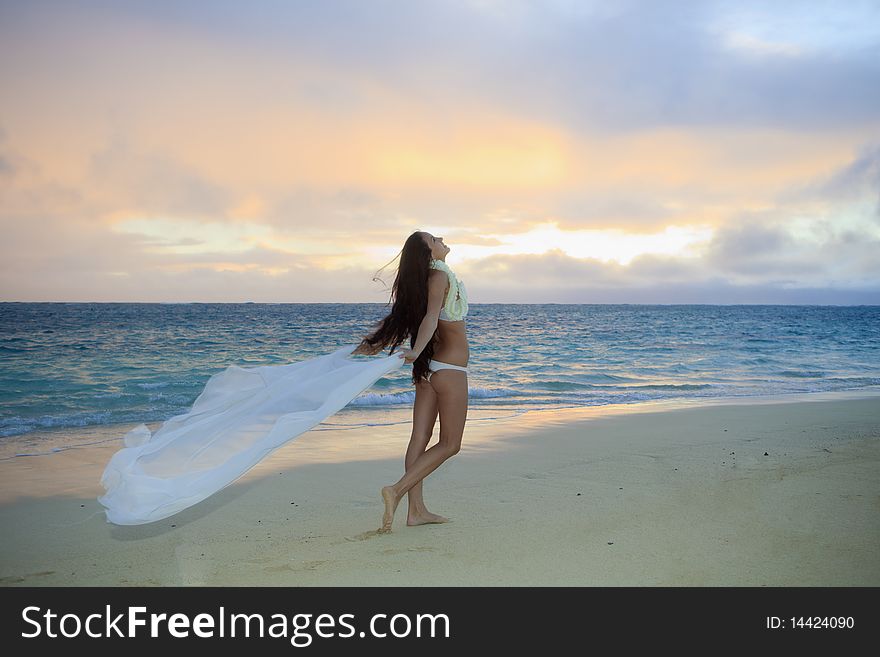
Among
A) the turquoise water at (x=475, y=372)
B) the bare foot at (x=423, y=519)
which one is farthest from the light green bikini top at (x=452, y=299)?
the turquoise water at (x=475, y=372)

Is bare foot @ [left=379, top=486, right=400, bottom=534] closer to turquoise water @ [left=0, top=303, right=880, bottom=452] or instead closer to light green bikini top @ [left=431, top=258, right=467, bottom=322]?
light green bikini top @ [left=431, top=258, right=467, bottom=322]

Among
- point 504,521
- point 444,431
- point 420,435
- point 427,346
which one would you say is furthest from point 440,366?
point 504,521

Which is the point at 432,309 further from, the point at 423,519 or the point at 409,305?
the point at 423,519

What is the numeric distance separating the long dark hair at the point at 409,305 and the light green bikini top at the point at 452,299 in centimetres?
11

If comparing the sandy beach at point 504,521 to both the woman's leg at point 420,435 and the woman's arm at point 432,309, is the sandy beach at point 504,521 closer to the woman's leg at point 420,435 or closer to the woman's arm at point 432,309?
the woman's leg at point 420,435

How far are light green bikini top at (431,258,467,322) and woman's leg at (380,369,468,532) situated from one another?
40 centimetres

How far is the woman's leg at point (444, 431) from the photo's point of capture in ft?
16.6

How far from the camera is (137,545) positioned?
16.0 feet

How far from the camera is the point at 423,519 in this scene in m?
5.30

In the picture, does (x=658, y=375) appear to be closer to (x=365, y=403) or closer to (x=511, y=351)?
(x=511, y=351)

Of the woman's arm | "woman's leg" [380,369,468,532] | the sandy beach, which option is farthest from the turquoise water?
the woman's arm
